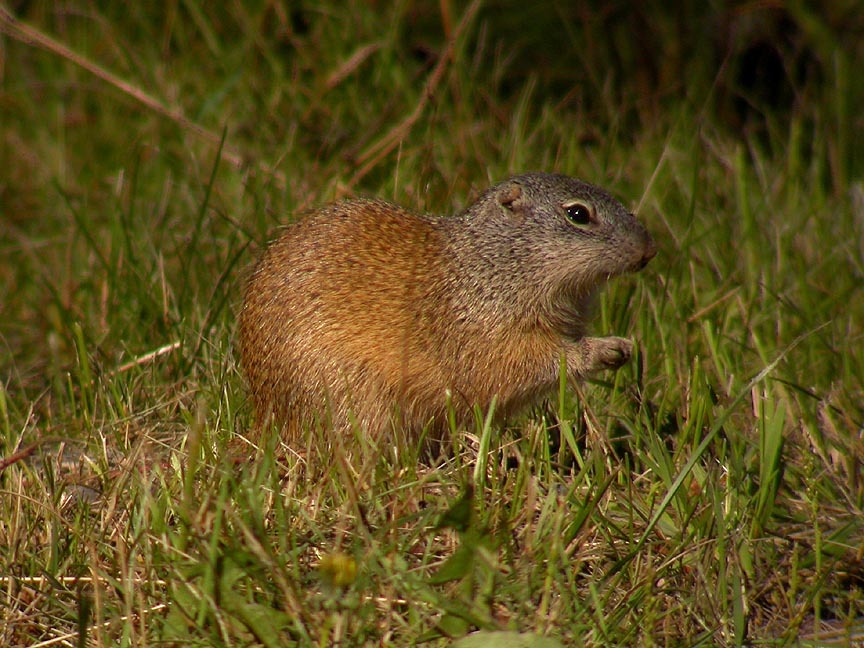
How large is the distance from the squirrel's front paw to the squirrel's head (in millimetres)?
218

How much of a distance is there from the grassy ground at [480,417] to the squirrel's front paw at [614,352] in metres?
0.07

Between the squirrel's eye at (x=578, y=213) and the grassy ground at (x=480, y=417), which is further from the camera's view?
the squirrel's eye at (x=578, y=213)

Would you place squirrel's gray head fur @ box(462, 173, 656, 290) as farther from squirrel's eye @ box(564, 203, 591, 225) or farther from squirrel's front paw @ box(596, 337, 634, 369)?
squirrel's front paw @ box(596, 337, 634, 369)

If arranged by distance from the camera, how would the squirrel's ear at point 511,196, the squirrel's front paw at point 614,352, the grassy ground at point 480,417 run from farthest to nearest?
the squirrel's ear at point 511,196
the squirrel's front paw at point 614,352
the grassy ground at point 480,417

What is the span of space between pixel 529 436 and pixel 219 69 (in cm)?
369

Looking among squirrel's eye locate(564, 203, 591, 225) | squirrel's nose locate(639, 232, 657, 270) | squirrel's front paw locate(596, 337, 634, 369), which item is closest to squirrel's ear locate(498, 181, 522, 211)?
squirrel's eye locate(564, 203, 591, 225)

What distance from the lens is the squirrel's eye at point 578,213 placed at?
3654mm

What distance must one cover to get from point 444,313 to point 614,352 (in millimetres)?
555

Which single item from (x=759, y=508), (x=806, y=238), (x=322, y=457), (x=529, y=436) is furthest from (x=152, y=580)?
(x=806, y=238)

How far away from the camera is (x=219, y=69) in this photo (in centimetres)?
622

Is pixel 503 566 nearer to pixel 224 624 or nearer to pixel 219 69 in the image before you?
pixel 224 624

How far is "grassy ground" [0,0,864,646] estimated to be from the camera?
2705 millimetres

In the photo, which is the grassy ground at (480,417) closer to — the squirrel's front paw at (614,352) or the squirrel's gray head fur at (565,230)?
the squirrel's front paw at (614,352)

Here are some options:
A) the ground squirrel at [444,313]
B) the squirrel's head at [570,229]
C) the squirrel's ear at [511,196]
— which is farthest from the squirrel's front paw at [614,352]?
the squirrel's ear at [511,196]
